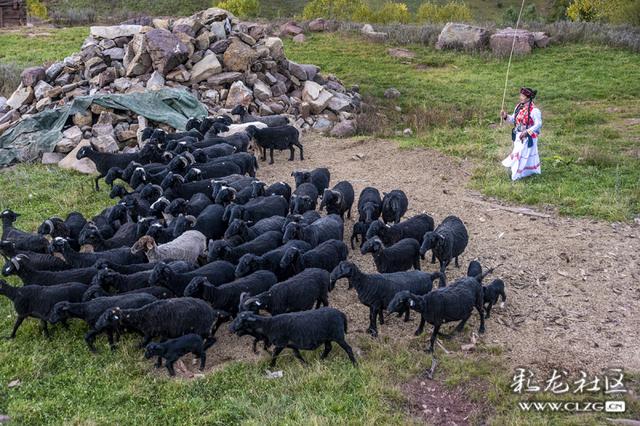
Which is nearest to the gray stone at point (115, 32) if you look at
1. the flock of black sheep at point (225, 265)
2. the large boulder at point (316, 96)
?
the large boulder at point (316, 96)

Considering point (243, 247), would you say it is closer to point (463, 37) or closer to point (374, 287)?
point (374, 287)

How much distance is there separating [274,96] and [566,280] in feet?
39.2

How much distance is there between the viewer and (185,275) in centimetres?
870

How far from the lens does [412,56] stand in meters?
27.7

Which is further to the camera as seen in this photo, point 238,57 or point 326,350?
point 238,57

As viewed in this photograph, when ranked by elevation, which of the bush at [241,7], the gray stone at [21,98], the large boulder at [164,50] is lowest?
the gray stone at [21,98]

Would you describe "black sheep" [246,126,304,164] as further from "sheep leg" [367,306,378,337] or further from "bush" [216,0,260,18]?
"bush" [216,0,260,18]

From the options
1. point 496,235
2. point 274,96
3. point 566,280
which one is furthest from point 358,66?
point 566,280

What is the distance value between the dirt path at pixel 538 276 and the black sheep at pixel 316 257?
561 millimetres

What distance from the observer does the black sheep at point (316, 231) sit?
9898mm

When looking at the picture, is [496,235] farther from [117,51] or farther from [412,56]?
[412,56]

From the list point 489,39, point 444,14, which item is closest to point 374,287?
point 489,39

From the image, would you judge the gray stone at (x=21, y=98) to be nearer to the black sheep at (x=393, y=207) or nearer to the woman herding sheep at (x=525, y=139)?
the black sheep at (x=393, y=207)

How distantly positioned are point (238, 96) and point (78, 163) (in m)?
5.16
